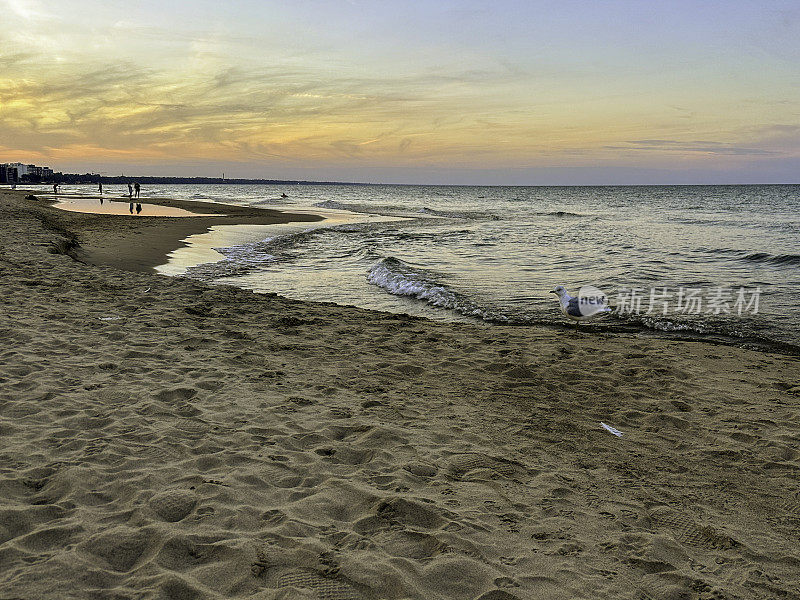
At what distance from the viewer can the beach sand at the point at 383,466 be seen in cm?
299

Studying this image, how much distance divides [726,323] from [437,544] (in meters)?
8.45

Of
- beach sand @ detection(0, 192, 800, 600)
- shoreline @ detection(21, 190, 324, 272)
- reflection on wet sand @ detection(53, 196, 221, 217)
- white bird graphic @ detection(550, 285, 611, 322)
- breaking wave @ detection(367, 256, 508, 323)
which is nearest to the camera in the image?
beach sand @ detection(0, 192, 800, 600)

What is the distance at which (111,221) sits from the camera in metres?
27.7

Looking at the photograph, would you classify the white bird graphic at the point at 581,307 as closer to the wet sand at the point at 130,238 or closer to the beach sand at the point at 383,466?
the beach sand at the point at 383,466

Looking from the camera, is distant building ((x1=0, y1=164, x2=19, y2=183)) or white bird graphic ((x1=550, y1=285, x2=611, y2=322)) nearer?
white bird graphic ((x1=550, y1=285, x2=611, y2=322))

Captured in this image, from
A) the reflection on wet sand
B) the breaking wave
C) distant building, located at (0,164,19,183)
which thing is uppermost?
distant building, located at (0,164,19,183)

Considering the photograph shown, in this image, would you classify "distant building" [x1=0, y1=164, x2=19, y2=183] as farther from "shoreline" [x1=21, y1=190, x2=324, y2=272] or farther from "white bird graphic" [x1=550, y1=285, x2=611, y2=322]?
"white bird graphic" [x1=550, y1=285, x2=611, y2=322]

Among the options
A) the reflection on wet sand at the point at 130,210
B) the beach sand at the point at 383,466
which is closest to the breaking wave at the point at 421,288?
the beach sand at the point at 383,466

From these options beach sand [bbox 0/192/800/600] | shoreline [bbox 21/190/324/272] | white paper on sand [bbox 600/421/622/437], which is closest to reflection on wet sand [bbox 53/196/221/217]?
shoreline [bbox 21/190/324/272]

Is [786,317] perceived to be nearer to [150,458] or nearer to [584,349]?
A: [584,349]

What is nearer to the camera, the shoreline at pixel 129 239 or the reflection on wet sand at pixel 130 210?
the shoreline at pixel 129 239

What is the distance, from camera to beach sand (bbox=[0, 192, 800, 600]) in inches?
118

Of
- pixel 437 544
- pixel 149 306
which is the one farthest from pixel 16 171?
pixel 437 544

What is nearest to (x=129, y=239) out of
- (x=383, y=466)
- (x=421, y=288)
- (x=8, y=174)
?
(x=421, y=288)
